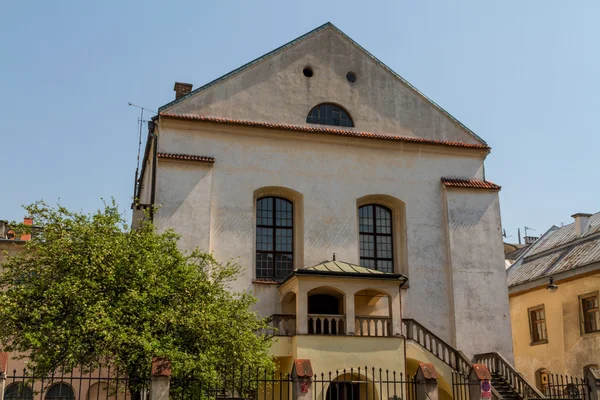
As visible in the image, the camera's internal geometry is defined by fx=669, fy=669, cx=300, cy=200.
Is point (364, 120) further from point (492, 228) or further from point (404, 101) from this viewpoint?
point (492, 228)

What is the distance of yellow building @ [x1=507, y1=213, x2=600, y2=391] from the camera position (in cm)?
2656

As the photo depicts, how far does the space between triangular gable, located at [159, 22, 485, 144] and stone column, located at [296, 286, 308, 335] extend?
23.2 ft

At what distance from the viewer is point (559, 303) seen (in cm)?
2844

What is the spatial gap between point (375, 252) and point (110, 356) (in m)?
11.9

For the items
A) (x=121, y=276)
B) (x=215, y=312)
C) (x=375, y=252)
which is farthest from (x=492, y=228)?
(x=121, y=276)

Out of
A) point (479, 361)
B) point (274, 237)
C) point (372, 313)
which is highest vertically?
point (274, 237)

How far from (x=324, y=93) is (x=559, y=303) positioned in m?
13.5

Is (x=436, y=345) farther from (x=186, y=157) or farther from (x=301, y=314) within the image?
(x=186, y=157)

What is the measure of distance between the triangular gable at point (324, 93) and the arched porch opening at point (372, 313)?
Answer: 648cm

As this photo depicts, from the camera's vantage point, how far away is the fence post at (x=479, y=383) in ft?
50.4

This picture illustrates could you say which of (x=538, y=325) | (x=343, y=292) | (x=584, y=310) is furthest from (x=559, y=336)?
(x=343, y=292)

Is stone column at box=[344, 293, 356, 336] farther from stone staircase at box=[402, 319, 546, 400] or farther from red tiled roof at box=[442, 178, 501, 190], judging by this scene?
red tiled roof at box=[442, 178, 501, 190]

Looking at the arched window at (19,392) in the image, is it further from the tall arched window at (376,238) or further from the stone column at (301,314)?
the tall arched window at (376,238)

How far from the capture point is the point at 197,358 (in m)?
14.9
